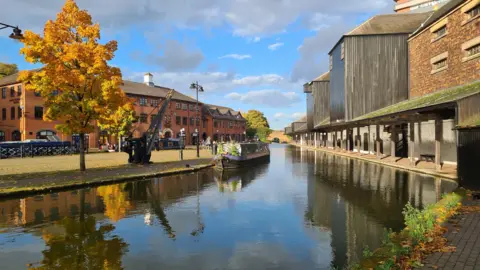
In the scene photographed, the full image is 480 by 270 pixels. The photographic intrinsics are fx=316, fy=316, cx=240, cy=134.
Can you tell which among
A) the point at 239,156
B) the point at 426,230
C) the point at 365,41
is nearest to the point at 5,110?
the point at 239,156

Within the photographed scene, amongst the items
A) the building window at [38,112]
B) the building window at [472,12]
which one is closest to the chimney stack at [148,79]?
the building window at [38,112]

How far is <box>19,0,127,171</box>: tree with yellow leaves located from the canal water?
580cm

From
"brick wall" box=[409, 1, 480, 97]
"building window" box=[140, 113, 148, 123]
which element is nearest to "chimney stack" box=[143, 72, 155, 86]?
"building window" box=[140, 113, 148, 123]

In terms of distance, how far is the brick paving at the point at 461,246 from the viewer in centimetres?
505

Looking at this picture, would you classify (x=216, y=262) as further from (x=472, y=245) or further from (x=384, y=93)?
(x=384, y=93)

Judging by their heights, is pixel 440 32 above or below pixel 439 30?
below

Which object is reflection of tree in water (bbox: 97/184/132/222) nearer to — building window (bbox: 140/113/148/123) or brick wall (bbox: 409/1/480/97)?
brick wall (bbox: 409/1/480/97)

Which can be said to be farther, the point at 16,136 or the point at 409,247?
the point at 16,136

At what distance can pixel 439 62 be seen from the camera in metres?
25.8

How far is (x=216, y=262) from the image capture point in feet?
21.5

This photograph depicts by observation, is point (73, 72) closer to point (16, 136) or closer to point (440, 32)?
point (440, 32)

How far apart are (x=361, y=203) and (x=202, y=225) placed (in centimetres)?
611

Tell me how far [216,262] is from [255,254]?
95 centimetres

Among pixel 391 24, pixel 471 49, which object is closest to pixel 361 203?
pixel 471 49
